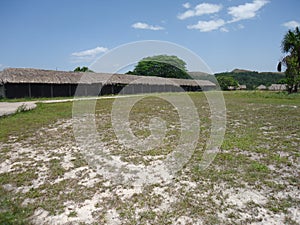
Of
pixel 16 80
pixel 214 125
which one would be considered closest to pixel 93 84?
pixel 16 80

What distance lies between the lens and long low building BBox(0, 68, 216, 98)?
67.2ft

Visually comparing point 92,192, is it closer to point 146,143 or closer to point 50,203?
point 50,203

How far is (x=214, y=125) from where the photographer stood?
824cm

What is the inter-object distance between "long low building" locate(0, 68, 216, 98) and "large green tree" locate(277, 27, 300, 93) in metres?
17.8

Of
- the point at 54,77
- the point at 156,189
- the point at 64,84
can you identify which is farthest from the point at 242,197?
the point at 54,77

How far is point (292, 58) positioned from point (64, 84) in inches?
1013

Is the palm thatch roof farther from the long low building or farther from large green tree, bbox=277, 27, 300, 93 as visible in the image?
large green tree, bbox=277, 27, 300, 93

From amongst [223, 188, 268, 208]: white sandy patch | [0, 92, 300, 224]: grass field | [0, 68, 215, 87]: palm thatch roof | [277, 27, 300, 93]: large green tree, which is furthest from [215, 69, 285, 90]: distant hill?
[223, 188, 268, 208]: white sandy patch

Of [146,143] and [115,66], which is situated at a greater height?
[115,66]

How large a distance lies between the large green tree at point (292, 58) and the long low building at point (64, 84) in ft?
58.3

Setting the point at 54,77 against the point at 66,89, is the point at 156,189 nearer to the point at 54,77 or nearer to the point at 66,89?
the point at 54,77

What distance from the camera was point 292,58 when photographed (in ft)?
83.2

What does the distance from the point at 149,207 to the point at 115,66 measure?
3.85 meters

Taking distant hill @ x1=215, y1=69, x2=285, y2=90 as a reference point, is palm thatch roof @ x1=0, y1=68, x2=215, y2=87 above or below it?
Result: below
